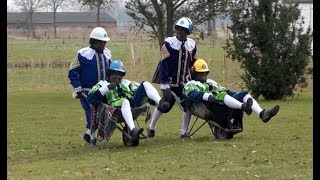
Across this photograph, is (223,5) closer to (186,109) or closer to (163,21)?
(163,21)

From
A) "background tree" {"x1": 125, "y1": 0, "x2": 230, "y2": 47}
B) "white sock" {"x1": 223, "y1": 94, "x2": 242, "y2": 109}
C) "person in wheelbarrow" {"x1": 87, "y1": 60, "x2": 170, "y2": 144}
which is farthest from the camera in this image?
"background tree" {"x1": 125, "y1": 0, "x2": 230, "y2": 47}

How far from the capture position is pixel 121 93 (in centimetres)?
1231

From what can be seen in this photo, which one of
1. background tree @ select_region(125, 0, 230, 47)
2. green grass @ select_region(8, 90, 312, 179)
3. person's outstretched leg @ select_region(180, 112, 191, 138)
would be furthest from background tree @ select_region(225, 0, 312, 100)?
person's outstretched leg @ select_region(180, 112, 191, 138)

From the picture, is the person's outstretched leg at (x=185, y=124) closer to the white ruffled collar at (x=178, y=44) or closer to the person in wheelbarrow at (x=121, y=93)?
the white ruffled collar at (x=178, y=44)

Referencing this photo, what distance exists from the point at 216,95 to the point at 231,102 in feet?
1.40

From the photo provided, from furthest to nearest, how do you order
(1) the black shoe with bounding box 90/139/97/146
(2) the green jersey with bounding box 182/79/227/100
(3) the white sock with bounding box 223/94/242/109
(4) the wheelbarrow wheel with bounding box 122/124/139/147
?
(1) the black shoe with bounding box 90/139/97/146
(2) the green jersey with bounding box 182/79/227/100
(4) the wheelbarrow wheel with bounding box 122/124/139/147
(3) the white sock with bounding box 223/94/242/109

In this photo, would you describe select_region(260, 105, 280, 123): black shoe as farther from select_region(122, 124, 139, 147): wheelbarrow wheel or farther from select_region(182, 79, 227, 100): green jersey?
select_region(122, 124, 139, 147): wheelbarrow wheel

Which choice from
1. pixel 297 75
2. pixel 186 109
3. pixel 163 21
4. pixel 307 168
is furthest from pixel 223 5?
pixel 307 168

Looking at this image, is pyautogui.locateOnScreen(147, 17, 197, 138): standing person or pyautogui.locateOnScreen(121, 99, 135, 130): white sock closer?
pyautogui.locateOnScreen(121, 99, 135, 130): white sock

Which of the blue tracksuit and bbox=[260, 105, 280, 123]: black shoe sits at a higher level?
the blue tracksuit

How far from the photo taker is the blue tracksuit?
12.7m

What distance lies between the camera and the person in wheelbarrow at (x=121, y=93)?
39.0 feet

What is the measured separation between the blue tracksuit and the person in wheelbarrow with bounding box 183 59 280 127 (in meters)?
1.38

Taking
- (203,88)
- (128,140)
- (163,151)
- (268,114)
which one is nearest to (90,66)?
(128,140)
